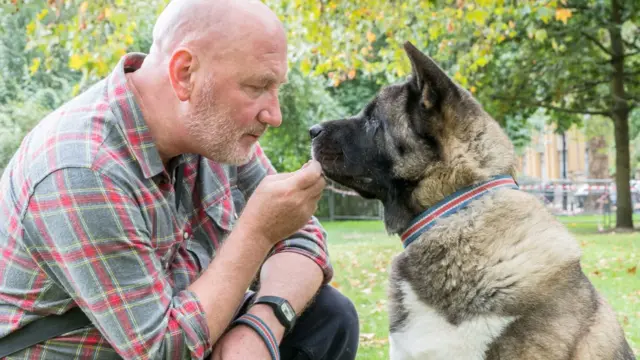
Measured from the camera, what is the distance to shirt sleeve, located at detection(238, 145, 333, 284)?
2.81 metres

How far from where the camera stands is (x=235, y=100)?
2389mm

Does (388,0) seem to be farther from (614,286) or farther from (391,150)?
(391,150)

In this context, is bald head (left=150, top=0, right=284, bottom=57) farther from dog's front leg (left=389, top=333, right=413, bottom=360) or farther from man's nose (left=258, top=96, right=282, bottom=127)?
dog's front leg (left=389, top=333, right=413, bottom=360)

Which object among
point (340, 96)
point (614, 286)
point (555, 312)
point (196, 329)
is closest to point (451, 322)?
point (555, 312)

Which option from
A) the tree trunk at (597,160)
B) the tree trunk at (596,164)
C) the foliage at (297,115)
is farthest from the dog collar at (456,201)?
the tree trunk at (597,160)

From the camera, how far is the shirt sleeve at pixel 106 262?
204 cm

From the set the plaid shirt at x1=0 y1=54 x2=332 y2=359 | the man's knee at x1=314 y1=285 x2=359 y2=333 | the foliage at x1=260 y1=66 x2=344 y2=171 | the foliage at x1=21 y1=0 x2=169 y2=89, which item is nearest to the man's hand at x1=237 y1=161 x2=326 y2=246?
the plaid shirt at x1=0 y1=54 x2=332 y2=359

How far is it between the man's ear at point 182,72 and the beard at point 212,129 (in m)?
0.05

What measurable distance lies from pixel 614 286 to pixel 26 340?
7.03 metres

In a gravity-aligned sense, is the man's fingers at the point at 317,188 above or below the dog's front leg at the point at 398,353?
above

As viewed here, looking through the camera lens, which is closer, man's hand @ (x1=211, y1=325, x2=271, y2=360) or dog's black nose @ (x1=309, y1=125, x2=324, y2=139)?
man's hand @ (x1=211, y1=325, x2=271, y2=360)

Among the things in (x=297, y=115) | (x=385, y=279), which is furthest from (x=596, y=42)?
(x=297, y=115)

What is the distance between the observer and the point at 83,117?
2234mm

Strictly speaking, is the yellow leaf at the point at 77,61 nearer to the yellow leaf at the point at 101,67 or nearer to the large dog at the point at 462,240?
the yellow leaf at the point at 101,67
